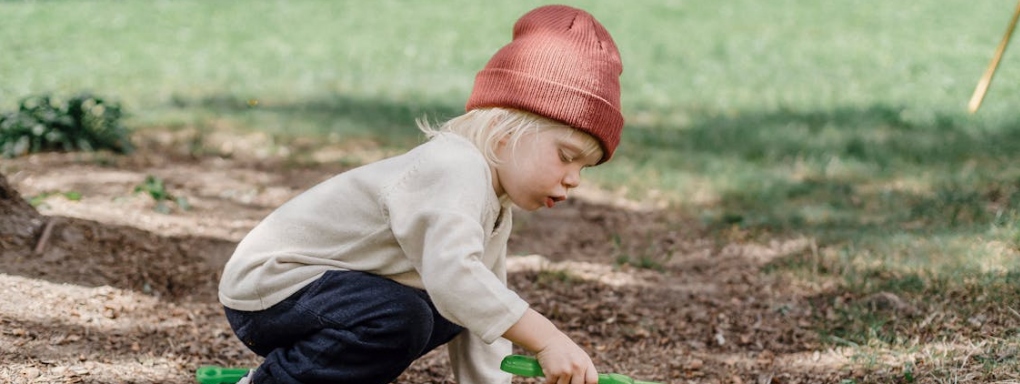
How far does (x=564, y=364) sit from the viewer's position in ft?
7.70

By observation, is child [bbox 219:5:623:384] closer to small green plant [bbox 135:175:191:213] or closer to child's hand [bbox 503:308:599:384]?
child's hand [bbox 503:308:599:384]

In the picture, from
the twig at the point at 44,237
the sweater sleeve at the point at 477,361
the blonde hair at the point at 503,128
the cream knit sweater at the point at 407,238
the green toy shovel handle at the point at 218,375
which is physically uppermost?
the blonde hair at the point at 503,128

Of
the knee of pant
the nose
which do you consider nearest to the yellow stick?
the nose

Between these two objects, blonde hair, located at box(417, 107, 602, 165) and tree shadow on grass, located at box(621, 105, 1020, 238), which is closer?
blonde hair, located at box(417, 107, 602, 165)

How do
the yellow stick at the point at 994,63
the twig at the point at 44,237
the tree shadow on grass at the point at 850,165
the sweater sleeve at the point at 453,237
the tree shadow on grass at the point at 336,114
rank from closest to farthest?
1. the sweater sleeve at the point at 453,237
2. the twig at the point at 44,237
3. the yellow stick at the point at 994,63
4. the tree shadow on grass at the point at 850,165
5. the tree shadow on grass at the point at 336,114

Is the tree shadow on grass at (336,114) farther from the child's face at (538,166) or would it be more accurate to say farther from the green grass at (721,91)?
the child's face at (538,166)

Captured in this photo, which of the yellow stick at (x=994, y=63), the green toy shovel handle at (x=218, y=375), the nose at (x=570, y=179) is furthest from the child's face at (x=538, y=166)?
the yellow stick at (x=994, y=63)

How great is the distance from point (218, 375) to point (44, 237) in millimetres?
1260

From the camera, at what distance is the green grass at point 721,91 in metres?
4.75

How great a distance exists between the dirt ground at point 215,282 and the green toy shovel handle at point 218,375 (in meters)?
0.22

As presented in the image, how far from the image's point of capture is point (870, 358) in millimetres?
3191

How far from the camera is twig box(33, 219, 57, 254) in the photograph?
12.1ft

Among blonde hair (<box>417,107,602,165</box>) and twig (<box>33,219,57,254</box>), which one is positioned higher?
blonde hair (<box>417,107,602,165</box>)

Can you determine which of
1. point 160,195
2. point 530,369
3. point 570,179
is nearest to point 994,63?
point 570,179
